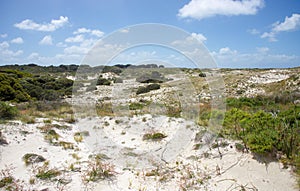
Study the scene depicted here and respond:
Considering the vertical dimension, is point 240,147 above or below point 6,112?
below

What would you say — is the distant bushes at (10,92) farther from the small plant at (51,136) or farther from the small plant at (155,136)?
the small plant at (155,136)

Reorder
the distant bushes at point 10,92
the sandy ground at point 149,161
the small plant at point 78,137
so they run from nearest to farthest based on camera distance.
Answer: the sandy ground at point 149,161 → the small plant at point 78,137 → the distant bushes at point 10,92

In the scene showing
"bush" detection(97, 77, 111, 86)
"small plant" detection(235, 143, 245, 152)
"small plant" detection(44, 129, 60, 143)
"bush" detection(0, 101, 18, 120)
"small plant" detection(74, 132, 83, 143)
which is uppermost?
"bush" detection(97, 77, 111, 86)

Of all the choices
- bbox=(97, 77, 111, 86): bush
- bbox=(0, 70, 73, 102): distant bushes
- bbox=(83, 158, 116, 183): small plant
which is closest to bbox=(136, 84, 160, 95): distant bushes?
bbox=(97, 77, 111, 86): bush

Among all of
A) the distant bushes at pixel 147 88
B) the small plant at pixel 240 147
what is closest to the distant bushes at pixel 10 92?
the distant bushes at pixel 147 88

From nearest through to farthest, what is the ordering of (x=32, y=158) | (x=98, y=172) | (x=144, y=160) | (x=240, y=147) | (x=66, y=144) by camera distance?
(x=98, y=172)
(x=240, y=147)
(x=32, y=158)
(x=144, y=160)
(x=66, y=144)

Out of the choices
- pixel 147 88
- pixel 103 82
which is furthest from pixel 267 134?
pixel 103 82

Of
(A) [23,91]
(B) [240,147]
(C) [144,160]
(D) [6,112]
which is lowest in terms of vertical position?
(C) [144,160]

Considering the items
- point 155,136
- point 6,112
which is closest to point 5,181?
point 155,136

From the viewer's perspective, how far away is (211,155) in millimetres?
5918

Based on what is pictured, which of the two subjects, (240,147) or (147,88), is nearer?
(240,147)

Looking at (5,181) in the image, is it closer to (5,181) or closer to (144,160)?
(5,181)

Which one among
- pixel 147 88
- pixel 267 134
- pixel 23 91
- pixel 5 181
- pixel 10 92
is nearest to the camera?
pixel 5 181

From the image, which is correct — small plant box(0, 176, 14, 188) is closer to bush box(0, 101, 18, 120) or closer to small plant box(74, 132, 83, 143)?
small plant box(74, 132, 83, 143)
